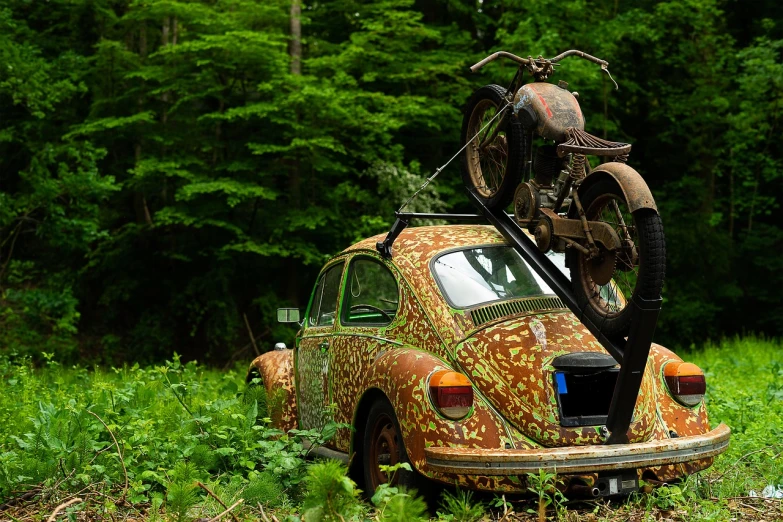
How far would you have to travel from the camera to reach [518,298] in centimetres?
562

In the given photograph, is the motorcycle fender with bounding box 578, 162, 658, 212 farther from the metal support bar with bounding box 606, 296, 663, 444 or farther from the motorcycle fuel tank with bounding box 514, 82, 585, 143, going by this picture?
the motorcycle fuel tank with bounding box 514, 82, 585, 143

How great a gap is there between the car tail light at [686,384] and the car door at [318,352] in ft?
7.50

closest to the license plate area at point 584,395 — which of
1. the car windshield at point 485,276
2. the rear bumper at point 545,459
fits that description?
the rear bumper at point 545,459

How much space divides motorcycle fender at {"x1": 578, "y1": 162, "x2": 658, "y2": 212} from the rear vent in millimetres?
879

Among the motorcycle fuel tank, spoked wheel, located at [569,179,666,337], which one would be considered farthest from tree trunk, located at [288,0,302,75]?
spoked wheel, located at [569,179,666,337]

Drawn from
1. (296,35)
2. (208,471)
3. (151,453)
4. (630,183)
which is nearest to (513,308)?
(630,183)

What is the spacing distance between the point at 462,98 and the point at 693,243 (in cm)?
698

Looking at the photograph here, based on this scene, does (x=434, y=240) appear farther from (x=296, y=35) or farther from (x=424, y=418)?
(x=296, y=35)

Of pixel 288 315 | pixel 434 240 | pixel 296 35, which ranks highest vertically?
pixel 296 35

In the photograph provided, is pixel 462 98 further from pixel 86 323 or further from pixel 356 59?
pixel 86 323

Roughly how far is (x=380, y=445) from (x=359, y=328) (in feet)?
3.39

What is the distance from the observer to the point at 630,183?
4797 millimetres

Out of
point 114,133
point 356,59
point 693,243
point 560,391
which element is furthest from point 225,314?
point 560,391

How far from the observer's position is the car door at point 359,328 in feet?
19.5
